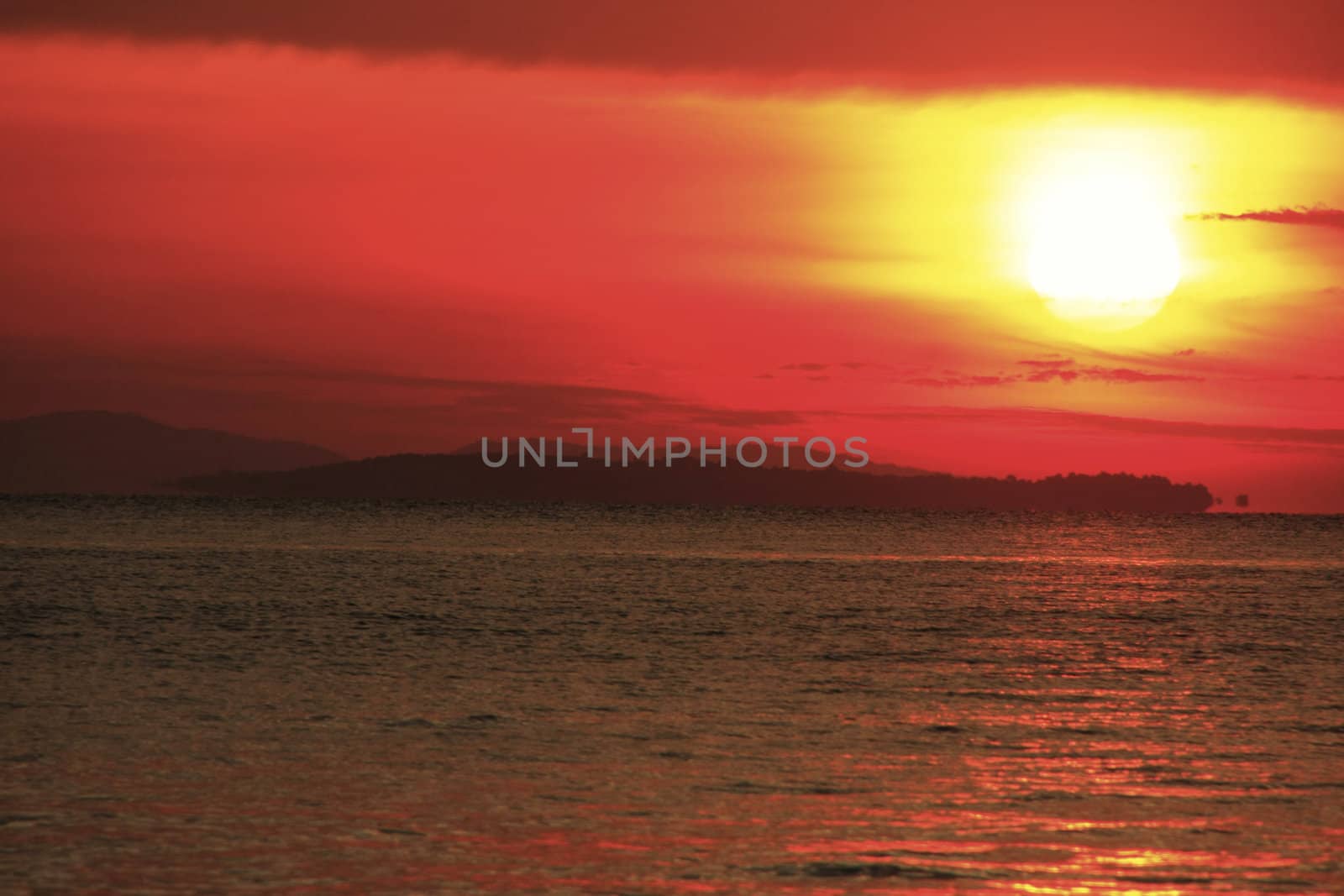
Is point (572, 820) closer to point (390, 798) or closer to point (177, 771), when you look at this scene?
point (390, 798)

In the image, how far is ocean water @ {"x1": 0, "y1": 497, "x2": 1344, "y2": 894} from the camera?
54.6 feet

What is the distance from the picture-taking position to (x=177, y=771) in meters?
21.3

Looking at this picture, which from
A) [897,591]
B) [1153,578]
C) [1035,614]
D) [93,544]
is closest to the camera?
[1035,614]

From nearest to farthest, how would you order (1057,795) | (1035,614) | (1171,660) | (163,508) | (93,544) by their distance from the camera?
(1057,795) → (1171,660) → (1035,614) → (93,544) → (163,508)

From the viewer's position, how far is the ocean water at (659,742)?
656 inches

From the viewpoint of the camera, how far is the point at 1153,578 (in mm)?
78125

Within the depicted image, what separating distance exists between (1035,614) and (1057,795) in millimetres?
34965

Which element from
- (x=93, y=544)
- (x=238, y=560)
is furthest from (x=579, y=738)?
(x=93, y=544)

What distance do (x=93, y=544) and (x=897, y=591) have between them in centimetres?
5791

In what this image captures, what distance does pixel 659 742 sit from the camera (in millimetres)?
24391

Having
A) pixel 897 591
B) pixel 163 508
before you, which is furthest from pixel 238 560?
pixel 163 508

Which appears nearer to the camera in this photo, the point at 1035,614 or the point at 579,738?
the point at 579,738

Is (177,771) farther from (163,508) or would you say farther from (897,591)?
(163,508)

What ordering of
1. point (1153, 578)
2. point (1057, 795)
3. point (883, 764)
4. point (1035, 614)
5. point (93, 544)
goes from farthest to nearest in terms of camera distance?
point (93, 544) → point (1153, 578) → point (1035, 614) → point (883, 764) → point (1057, 795)
